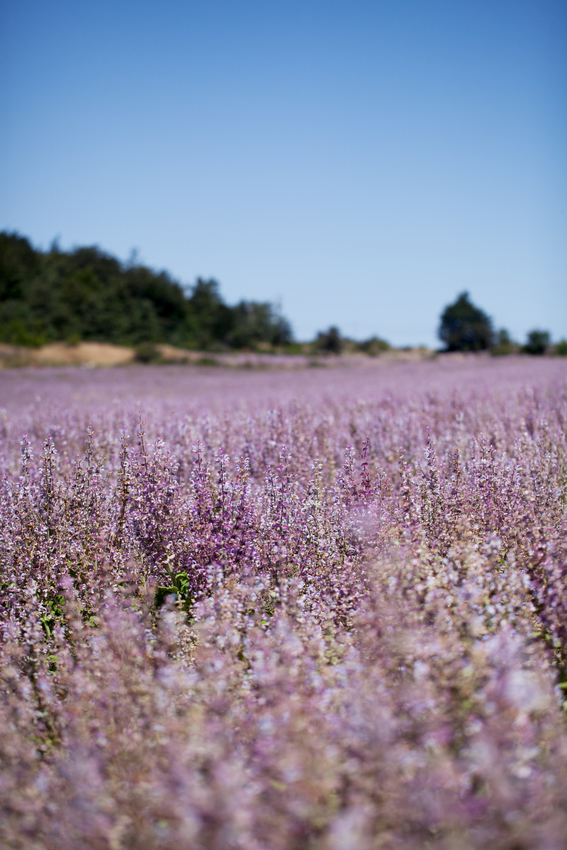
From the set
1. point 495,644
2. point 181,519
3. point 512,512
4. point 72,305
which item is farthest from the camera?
point 72,305

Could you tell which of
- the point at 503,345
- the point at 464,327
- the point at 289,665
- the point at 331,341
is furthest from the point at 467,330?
the point at 289,665

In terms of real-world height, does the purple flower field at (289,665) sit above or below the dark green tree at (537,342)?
A: below

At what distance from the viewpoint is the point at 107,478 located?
13.7ft

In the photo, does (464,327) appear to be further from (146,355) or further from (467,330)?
(146,355)

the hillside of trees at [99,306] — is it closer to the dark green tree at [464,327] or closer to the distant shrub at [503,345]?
the dark green tree at [464,327]

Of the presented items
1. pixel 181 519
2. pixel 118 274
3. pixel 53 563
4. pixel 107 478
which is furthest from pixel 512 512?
pixel 118 274

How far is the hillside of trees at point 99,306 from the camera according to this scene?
1784 inches

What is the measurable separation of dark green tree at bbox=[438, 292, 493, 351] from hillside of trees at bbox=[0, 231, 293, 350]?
64.3 ft

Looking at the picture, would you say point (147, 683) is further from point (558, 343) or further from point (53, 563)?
point (558, 343)

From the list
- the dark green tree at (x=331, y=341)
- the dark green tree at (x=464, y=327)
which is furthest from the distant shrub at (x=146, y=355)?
the dark green tree at (x=464, y=327)

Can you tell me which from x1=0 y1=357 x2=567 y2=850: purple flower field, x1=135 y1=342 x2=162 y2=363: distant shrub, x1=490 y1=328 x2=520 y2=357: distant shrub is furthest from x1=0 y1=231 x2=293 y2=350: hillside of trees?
x1=0 y1=357 x2=567 y2=850: purple flower field

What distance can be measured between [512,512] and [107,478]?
2.72 meters

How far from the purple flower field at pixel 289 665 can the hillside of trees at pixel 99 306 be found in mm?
40137

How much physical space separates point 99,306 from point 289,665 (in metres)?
49.0
